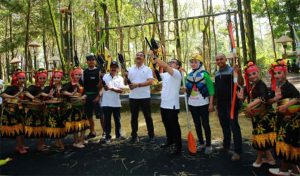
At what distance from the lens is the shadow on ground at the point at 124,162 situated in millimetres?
4445

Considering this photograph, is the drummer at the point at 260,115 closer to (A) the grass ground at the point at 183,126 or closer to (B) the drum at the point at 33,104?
(A) the grass ground at the point at 183,126

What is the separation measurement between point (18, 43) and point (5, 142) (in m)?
18.5

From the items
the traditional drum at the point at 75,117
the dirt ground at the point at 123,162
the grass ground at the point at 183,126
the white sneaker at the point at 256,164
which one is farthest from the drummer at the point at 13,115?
the white sneaker at the point at 256,164

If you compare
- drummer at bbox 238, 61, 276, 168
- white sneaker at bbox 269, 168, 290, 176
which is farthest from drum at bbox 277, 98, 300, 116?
white sneaker at bbox 269, 168, 290, 176

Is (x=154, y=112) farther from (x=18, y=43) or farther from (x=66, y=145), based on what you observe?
(x=18, y=43)

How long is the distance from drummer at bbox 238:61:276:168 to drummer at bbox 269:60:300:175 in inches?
11.8

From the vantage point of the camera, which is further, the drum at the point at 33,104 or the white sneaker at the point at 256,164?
the drum at the point at 33,104

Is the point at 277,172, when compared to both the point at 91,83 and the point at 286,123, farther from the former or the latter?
the point at 91,83

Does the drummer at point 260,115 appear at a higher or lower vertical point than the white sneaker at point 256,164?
higher

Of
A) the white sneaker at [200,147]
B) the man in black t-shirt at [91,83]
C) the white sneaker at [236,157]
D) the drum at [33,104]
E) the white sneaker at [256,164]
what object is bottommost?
the white sneaker at [256,164]

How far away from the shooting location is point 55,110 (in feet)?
18.6

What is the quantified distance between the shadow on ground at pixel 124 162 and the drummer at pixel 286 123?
46 cm

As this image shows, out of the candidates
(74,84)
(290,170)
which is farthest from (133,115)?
(290,170)

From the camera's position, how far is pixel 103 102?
631 cm
